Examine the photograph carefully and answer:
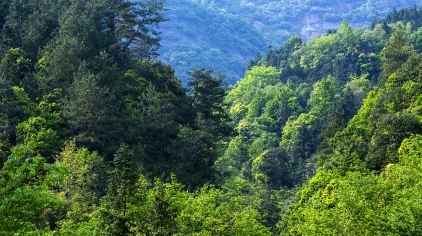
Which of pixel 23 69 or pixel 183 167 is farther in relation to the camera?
pixel 23 69

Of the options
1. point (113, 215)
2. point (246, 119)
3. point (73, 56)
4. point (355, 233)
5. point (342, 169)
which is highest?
point (246, 119)

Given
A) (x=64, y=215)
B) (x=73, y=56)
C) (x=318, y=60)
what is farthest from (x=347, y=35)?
(x=64, y=215)

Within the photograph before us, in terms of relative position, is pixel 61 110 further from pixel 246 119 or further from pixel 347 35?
pixel 347 35

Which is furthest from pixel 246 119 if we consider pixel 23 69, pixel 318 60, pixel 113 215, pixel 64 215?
pixel 113 215

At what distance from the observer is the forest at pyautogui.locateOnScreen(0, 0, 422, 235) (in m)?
31.1

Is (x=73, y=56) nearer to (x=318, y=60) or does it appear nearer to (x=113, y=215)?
(x=113, y=215)

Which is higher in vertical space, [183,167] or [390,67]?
[390,67]

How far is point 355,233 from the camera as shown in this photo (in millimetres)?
30141

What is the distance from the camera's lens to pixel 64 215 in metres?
41.1

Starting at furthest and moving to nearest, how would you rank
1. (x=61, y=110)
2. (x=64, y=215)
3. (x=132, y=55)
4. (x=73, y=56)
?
(x=132, y=55), (x=73, y=56), (x=61, y=110), (x=64, y=215)

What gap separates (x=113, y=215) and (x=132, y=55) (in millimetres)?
41390

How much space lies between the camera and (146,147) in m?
55.5

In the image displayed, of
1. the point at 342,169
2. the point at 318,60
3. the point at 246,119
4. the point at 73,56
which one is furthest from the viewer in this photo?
the point at 318,60

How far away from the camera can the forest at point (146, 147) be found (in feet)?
102
